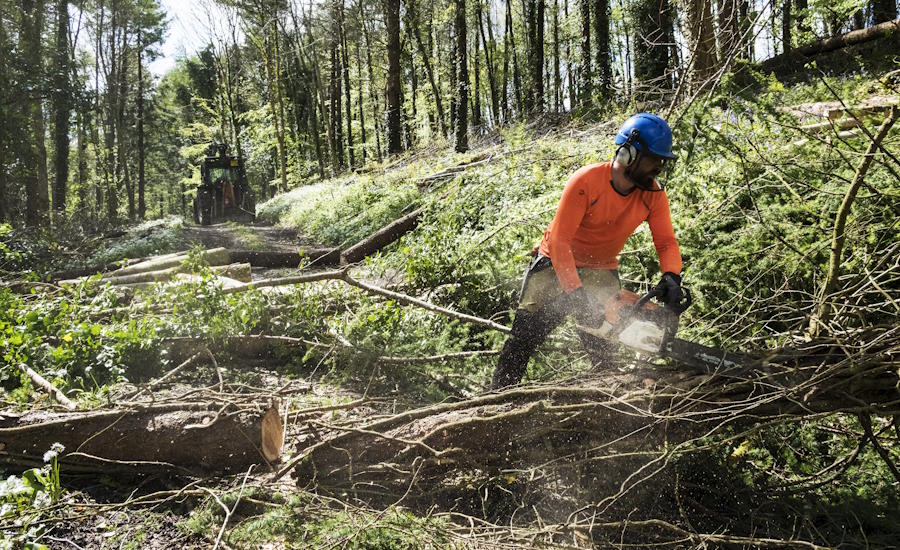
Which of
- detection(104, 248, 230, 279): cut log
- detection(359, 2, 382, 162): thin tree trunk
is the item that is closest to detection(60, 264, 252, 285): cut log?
detection(104, 248, 230, 279): cut log

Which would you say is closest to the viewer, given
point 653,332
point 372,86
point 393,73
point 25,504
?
point 25,504

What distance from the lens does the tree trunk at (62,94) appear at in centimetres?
2036

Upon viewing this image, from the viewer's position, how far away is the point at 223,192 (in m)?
19.9

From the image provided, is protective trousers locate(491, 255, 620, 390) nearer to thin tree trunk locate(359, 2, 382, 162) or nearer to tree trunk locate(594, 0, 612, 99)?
tree trunk locate(594, 0, 612, 99)

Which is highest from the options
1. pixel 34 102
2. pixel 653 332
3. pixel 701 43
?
pixel 34 102

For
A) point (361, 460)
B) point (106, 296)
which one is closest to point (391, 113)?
point (106, 296)

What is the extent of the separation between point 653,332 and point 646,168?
103cm

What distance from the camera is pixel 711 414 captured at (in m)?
2.83

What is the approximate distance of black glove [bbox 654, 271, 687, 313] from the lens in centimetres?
323

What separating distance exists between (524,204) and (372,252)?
3062mm

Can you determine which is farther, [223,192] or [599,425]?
[223,192]

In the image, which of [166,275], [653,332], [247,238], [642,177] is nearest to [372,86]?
[247,238]

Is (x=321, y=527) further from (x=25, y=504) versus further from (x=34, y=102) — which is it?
(x=34, y=102)

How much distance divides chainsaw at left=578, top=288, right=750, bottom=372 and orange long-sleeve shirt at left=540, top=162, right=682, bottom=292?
0.94 feet
